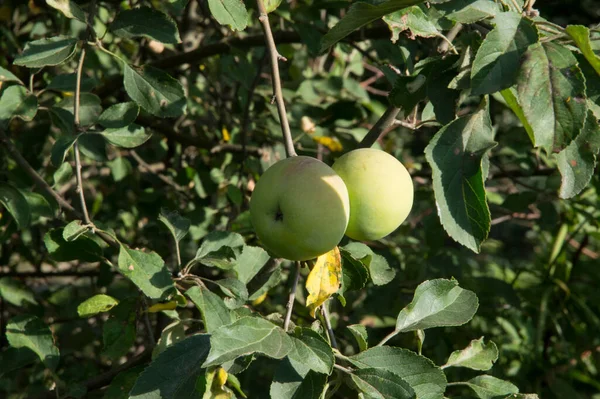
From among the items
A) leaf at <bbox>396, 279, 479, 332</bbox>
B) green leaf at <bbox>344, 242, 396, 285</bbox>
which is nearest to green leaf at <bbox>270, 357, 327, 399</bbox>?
leaf at <bbox>396, 279, 479, 332</bbox>

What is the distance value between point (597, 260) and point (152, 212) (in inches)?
80.6

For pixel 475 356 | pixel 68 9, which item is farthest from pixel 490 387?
pixel 68 9

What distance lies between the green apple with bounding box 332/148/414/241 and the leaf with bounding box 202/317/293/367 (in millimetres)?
236

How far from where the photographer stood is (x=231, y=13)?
119 centimetres

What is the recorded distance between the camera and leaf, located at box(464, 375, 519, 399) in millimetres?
1212

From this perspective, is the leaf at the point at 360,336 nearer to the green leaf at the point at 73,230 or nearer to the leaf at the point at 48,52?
the green leaf at the point at 73,230

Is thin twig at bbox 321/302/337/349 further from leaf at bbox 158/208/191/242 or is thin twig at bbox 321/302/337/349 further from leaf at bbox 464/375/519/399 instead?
leaf at bbox 158/208/191/242

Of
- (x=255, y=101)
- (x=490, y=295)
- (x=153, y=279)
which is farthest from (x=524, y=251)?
(x=153, y=279)

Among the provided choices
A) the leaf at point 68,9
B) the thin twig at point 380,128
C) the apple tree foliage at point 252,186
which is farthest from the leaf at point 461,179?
the leaf at point 68,9

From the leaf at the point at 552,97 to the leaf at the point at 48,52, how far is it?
35.7 inches

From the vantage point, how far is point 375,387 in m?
0.99

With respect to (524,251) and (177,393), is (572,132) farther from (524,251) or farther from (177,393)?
(524,251)

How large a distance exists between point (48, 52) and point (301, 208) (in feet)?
2.29

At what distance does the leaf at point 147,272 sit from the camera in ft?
4.00
